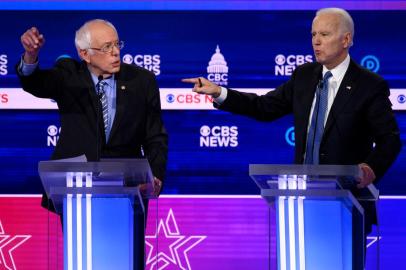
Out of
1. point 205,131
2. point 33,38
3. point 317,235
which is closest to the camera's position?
point 317,235

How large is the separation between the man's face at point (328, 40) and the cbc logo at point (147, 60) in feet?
5.21

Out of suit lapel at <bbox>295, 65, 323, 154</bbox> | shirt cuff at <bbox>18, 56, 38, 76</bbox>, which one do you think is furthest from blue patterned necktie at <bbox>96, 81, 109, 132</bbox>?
suit lapel at <bbox>295, 65, 323, 154</bbox>

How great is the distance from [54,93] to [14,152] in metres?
1.39

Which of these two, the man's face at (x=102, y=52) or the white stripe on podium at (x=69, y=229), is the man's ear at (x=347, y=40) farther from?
the white stripe on podium at (x=69, y=229)

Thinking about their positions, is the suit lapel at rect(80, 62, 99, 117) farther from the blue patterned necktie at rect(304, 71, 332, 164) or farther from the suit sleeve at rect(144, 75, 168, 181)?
the blue patterned necktie at rect(304, 71, 332, 164)

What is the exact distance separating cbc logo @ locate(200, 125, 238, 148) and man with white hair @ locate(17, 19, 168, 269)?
1294 mm

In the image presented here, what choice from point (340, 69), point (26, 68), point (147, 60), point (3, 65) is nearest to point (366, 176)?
point (340, 69)

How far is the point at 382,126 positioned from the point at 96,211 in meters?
1.49

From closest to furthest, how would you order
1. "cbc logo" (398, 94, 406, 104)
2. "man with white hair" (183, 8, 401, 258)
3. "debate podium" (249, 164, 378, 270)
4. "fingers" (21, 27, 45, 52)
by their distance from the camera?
"debate podium" (249, 164, 378, 270)
"fingers" (21, 27, 45, 52)
"man with white hair" (183, 8, 401, 258)
"cbc logo" (398, 94, 406, 104)

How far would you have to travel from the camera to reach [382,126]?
183 inches

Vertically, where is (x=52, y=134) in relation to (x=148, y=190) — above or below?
above

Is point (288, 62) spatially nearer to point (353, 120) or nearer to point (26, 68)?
point (353, 120)

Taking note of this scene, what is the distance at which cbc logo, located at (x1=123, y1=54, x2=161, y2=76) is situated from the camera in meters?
6.19

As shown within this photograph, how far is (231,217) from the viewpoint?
20.6ft
